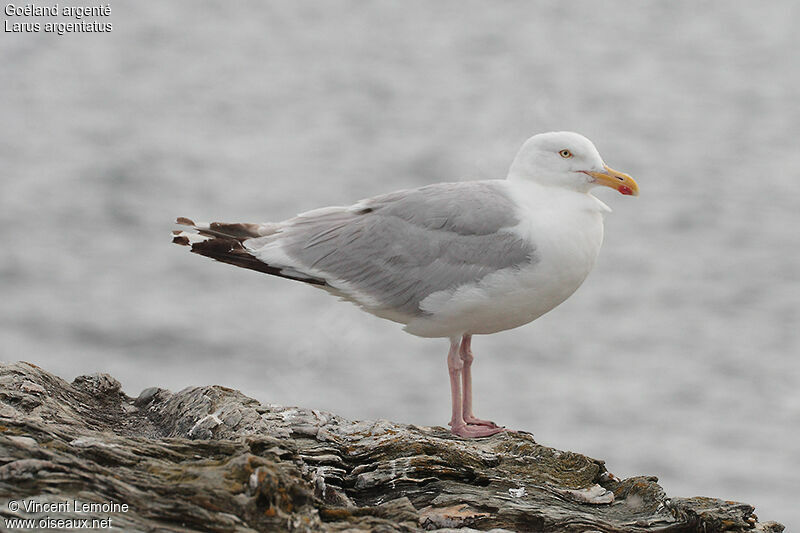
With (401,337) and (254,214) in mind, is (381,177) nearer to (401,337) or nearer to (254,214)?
(254,214)

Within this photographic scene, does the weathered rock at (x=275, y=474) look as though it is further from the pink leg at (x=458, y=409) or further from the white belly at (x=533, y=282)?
the white belly at (x=533, y=282)

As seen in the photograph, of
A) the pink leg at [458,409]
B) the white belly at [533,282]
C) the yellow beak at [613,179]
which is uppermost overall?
the yellow beak at [613,179]

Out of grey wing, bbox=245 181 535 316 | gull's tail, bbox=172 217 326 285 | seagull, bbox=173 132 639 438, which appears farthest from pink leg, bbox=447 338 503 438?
gull's tail, bbox=172 217 326 285

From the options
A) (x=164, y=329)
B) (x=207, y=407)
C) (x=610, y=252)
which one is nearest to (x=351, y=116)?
(x=610, y=252)

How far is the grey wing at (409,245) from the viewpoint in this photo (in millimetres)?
7859

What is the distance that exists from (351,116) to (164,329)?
463 inches

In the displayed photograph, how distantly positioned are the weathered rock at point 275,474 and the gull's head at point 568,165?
1961mm

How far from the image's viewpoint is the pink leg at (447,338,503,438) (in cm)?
784
